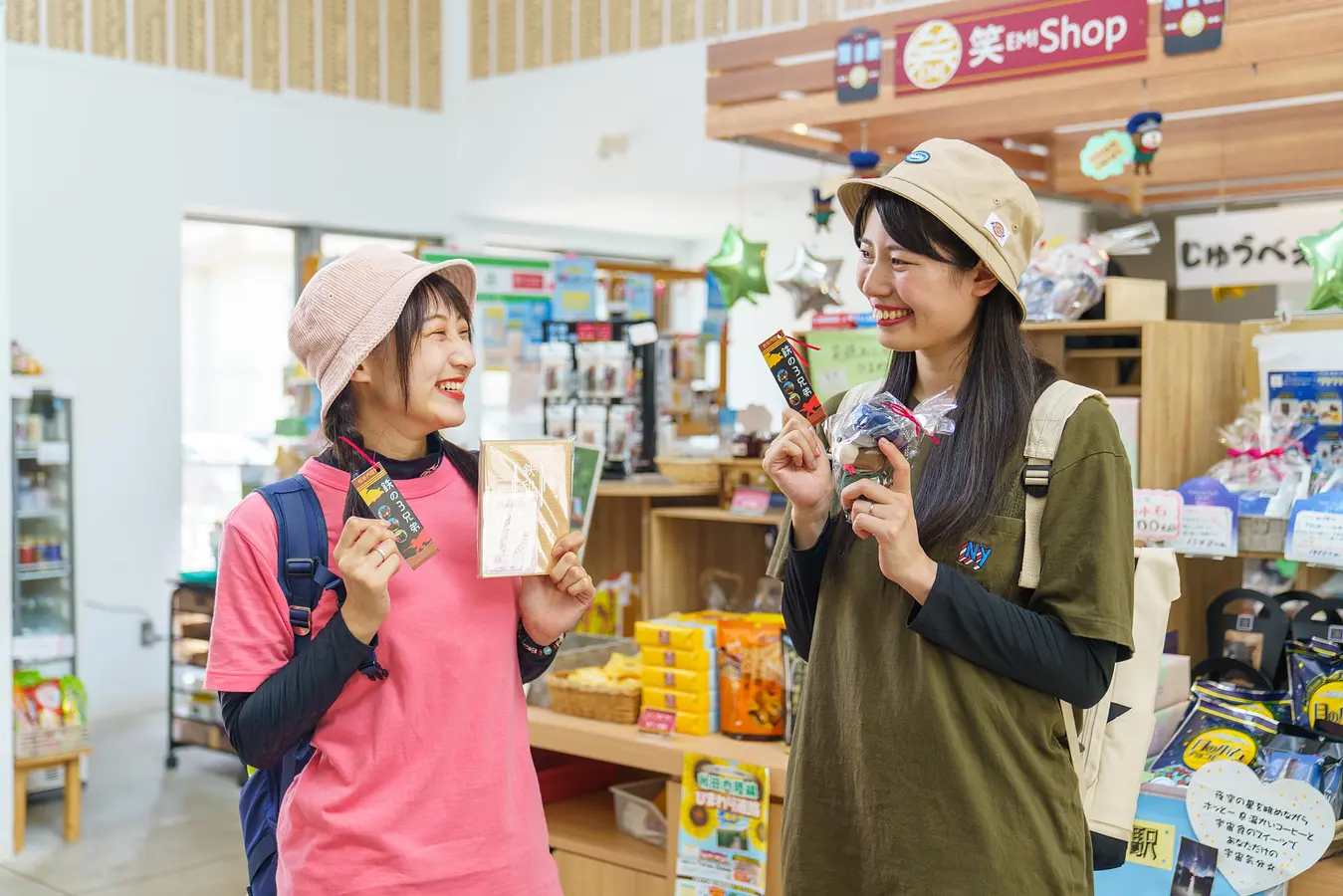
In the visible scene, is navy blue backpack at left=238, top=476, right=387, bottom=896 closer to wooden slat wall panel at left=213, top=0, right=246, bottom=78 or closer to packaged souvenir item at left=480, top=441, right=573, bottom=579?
packaged souvenir item at left=480, top=441, right=573, bottom=579

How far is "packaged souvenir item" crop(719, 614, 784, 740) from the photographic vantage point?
3252mm

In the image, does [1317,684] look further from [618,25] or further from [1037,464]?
[618,25]

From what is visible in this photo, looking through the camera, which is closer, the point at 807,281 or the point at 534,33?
the point at 807,281

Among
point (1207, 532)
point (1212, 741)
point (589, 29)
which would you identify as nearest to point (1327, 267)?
point (1207, 532)

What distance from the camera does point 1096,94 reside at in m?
4.14

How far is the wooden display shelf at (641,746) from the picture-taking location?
315 cm

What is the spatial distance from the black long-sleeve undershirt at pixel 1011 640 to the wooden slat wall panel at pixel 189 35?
8.03m

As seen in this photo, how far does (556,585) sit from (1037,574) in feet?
2.13

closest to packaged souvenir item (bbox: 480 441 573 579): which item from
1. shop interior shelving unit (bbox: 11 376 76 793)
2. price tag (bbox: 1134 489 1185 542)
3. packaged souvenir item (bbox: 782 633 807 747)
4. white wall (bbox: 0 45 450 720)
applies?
packaged souvenir item (bbox: 782 633 807 747)

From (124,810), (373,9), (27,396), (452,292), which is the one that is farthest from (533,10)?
(452,292)

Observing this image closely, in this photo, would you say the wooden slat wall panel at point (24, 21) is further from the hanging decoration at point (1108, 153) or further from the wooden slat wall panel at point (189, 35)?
the hanging decoration at point (1108, 153)

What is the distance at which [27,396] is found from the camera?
580cm

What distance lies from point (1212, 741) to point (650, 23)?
7160 mm

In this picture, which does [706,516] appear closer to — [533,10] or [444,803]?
[444,803]
